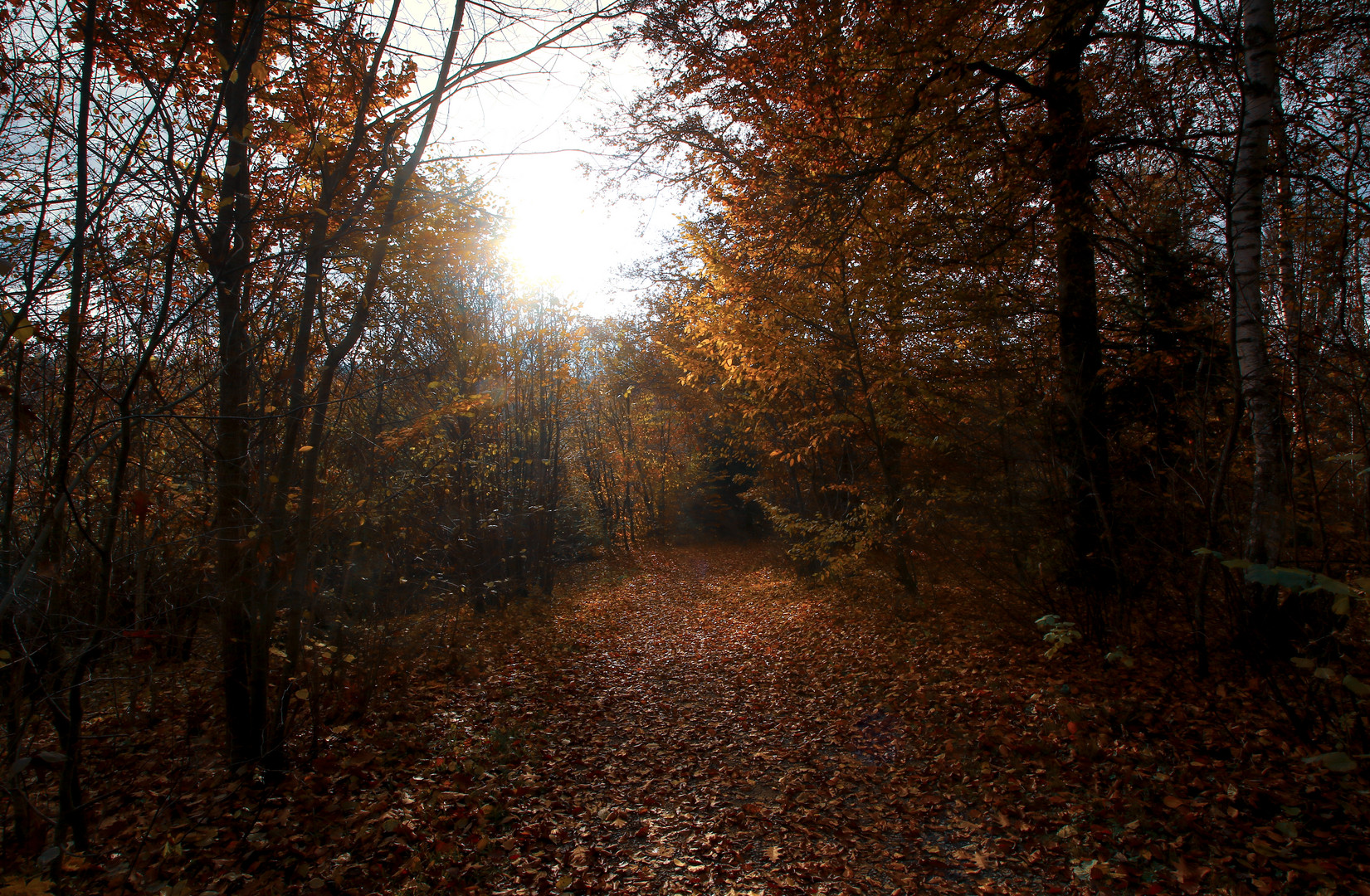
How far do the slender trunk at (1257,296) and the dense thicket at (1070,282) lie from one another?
0.02m

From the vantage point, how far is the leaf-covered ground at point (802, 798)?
→ 309cm

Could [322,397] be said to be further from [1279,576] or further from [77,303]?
[1279,576]

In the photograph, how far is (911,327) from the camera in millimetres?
7707

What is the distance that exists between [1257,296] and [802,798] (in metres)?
4.80

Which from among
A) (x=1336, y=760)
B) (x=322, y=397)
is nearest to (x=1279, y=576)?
(x=1336, y=760)

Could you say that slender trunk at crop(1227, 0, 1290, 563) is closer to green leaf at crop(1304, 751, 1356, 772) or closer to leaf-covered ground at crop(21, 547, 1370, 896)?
leaf-covered ground at crop(21, 547, 1370, 896)

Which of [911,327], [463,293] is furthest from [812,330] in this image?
[463,293]

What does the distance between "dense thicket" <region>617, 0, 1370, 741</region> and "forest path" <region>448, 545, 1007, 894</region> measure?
2027 mm

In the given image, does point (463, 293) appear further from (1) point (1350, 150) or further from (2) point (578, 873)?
(1) point (1350, 150)

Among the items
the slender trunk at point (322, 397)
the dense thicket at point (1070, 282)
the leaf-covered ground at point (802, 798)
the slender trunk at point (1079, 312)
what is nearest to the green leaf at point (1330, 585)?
the dense thicket at point (1070, 282)

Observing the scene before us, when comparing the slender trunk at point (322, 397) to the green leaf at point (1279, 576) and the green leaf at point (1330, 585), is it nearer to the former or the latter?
the green leaf at point (1279, 576)

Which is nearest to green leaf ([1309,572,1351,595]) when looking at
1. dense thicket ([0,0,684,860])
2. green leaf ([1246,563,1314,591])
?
green leaf ([1246,563,1314,591])

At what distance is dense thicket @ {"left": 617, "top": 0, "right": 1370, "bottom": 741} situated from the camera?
4.11 metres

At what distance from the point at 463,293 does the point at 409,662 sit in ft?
20.1
